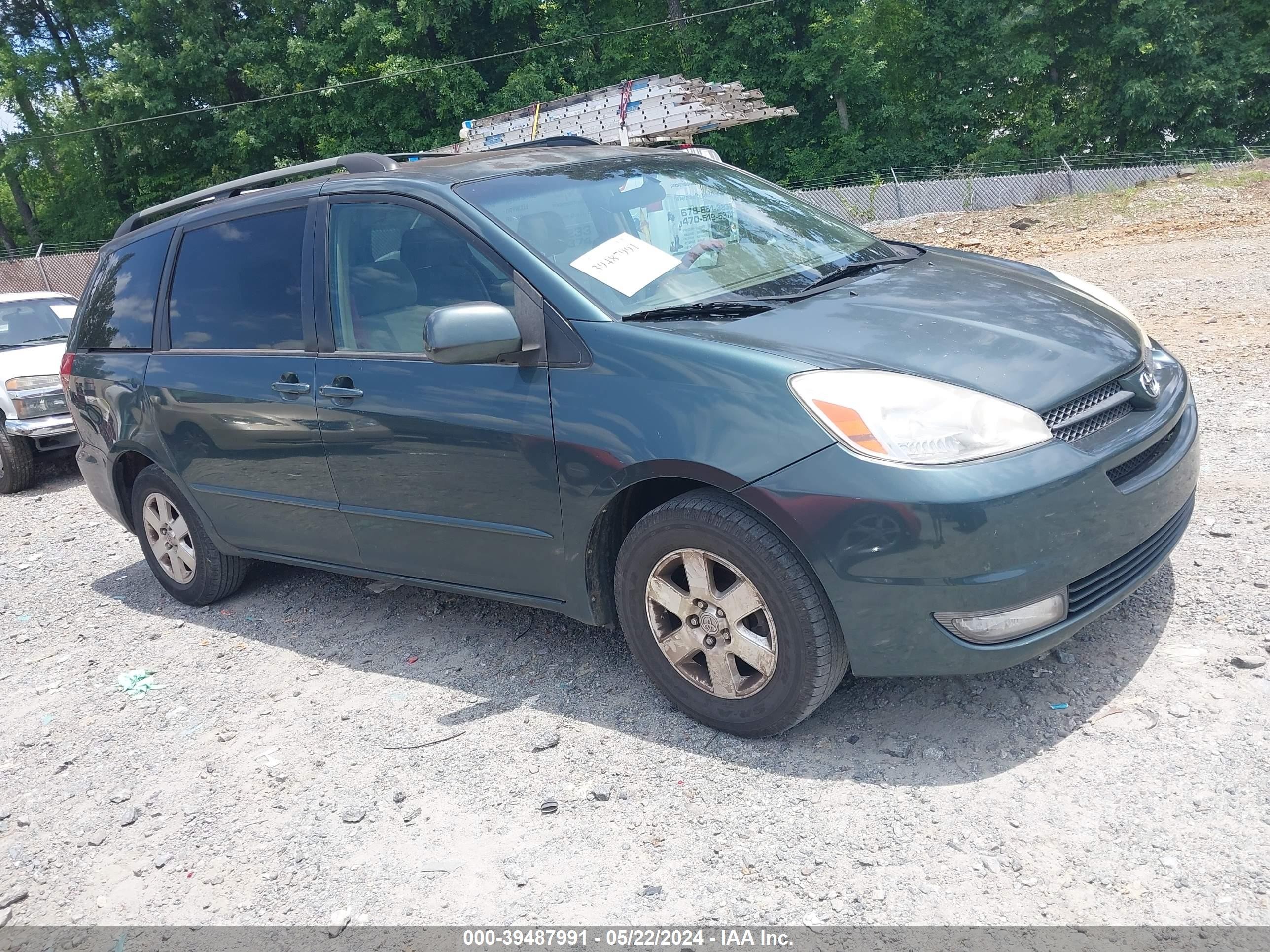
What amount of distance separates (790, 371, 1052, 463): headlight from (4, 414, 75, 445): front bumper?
26.4 feet

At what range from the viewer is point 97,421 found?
5.47m

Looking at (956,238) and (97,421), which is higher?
(97,421)

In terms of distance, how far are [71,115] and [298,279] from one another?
4230cm

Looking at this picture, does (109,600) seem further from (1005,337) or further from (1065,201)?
(1065,201)

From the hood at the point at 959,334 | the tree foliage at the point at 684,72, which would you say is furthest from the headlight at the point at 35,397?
the tree foliage at the point at 684,72

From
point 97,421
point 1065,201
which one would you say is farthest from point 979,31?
point 97,421

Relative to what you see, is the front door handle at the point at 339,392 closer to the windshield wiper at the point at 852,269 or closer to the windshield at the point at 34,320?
the windshield wiper at the point at 852,269

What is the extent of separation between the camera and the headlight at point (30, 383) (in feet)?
29.5

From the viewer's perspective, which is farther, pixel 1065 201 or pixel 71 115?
pixel 71 115

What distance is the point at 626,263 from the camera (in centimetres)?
364

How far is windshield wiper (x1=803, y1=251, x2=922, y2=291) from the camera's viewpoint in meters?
3.76

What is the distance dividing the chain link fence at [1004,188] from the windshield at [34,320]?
1128cm

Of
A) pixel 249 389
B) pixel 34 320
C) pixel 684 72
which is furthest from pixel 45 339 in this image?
pixel 684 72

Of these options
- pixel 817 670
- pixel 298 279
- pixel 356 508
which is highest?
pixel 298 279
